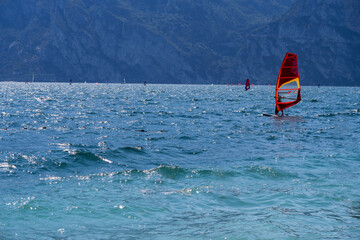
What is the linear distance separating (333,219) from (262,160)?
28.1 ft

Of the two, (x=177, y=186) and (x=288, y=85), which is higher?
(x=288, y=85)

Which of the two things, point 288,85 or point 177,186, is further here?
point 288,85

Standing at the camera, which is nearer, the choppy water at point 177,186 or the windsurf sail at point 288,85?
the choppy water at point 177,186

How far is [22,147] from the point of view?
22.3 metres

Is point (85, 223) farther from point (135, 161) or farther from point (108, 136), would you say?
point (108, 136)

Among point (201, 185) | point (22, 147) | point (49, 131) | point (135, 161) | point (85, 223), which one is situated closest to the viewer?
point (85, 223)

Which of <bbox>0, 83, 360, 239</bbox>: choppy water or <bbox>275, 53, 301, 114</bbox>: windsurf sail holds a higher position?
<bbox>275, 53, 301, 114</bbox>: windsurf sail

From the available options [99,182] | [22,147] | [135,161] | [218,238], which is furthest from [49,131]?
[218,238]

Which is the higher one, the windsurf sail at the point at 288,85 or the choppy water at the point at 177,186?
the windsurf sail at the point at 288,85

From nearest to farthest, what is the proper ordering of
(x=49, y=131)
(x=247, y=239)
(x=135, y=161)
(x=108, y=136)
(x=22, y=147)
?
(x=247, y=239) < (x=135, y=161) < (x=22, y=147) < (x=108, y=136) < (x=49, y=131)

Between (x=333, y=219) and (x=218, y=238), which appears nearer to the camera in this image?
(x=218, y=238)

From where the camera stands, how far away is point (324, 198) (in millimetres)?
13508

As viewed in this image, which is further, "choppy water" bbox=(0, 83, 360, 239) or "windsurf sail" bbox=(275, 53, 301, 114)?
"windsurf sail" bbox=(275, 53, 301, 114)

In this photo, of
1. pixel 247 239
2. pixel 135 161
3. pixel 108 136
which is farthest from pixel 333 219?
pixel 108 136
